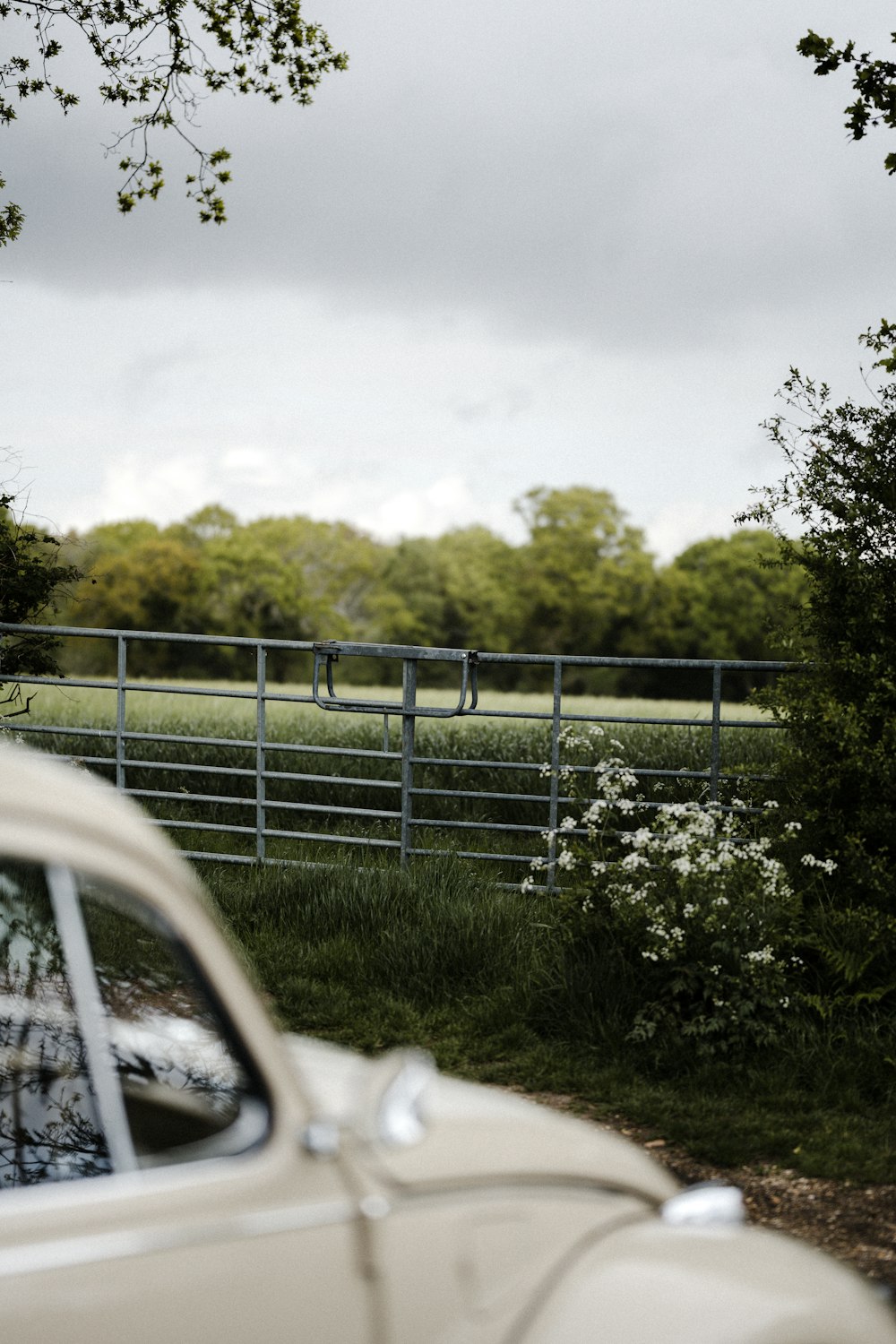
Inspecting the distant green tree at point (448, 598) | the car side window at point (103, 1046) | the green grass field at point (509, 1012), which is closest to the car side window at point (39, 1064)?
the car side window at point (103, 1046)

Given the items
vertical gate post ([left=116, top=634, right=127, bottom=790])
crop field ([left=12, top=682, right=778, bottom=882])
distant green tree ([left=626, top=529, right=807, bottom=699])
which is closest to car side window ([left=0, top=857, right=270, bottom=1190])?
crop field ([left=12, top=682, right=778, bottom=882])

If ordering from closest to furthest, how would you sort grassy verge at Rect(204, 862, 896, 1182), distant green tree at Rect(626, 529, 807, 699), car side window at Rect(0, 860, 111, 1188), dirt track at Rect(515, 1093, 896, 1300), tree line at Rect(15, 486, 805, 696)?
car side window at Rect(0, 860, 111, 1188) → dirt track at Rect(515, 1093, 896, 1300) → grassy verge at Rect(204, 862, 896, 1182) → tree line at Rect(15, 486, 805, 696) → distant green tree at Rect(626, 529, 807, 699)

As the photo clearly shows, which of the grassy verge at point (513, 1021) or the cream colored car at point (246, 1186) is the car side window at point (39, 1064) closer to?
the cream colored car at point (246, 1186)

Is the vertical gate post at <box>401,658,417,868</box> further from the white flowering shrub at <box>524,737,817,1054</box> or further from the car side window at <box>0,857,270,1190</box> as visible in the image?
the car side window at <box>0,857,270,1190</box>

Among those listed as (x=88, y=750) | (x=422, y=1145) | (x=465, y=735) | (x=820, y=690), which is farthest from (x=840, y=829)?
(x=88, y=750)

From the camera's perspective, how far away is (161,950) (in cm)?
184

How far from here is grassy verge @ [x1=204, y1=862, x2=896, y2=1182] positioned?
5.11m

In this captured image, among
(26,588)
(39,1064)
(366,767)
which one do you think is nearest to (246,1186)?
(39,1064)

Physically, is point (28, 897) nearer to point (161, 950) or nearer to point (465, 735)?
point (161, 950)

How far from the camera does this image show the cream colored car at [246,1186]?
60.7 inches

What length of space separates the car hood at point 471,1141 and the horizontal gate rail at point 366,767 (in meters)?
4.43

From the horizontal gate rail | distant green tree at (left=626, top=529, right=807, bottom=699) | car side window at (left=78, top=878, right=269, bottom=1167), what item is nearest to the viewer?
car side window at (left=78, top=878, right=269, bottom=1167)

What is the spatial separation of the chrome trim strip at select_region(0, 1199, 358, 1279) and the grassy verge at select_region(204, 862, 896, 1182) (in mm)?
3642

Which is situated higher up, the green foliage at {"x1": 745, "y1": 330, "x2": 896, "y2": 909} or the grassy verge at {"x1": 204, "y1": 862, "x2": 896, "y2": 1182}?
the green foliage at {"x1": 745, "y1": 330, "x2": 896, "y2": 909}
